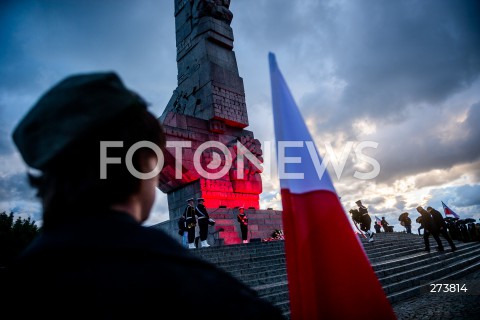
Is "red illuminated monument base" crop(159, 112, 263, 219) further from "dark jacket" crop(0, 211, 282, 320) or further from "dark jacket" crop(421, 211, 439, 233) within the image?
"dark jacket" crop(0, 211, 282, 320)

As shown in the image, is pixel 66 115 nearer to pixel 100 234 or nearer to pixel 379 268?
pixel 100 234

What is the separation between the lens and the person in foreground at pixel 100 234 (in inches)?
21.9

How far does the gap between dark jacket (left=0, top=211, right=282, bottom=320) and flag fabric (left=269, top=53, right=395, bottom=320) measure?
77cm

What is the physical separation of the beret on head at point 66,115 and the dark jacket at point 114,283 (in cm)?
24

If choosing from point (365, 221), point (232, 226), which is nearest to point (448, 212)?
point (365, 221)

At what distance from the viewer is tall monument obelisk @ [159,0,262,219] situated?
1302 centimetres

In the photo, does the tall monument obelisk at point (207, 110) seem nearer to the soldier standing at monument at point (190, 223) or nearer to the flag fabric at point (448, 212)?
the soldier standing at monument at point (190, 223)

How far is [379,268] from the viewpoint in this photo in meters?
6.13

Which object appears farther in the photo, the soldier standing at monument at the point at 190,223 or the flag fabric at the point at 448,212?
the flag fabric at the point at 448,212

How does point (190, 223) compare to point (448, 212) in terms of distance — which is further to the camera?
point (448, 212)

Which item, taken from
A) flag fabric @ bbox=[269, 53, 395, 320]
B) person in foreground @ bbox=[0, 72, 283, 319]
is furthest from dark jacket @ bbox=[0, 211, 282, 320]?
flag fabric @ bbox=[269, 53, 395, 320]

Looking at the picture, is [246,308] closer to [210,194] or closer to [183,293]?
[183,293]

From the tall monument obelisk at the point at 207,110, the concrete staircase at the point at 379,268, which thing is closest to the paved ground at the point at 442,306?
the concrete staircase at the point at 379,268

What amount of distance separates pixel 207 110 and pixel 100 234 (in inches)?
567
